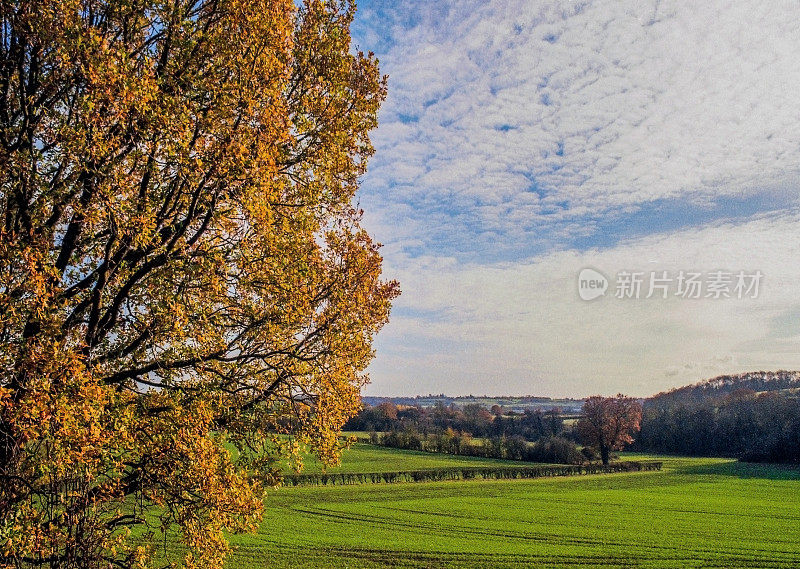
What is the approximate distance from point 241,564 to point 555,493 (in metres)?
44.2

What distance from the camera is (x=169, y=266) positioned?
8.90 m

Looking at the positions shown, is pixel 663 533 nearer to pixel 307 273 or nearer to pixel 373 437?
pixel 307 273

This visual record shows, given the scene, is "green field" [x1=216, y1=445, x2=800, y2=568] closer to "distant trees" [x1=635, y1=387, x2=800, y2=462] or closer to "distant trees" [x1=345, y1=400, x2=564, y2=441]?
"distant trees" [x1=635, y1=387, x2=800, y2=462]

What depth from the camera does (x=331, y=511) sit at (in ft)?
151

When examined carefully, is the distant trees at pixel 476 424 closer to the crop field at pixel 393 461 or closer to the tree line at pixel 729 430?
the tree line at pixel 729 430

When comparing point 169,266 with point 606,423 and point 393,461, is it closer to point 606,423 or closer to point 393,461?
point 393,461

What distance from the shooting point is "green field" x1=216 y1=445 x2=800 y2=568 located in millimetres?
30453

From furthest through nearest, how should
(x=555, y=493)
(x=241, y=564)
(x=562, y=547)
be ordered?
(x=555, y=493) < (x=562, y=547) < (x=241, y=564)

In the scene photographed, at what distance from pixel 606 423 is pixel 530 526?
205 feet

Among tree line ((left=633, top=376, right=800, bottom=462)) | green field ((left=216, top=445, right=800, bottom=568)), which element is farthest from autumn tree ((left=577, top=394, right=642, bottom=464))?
tree line ((left=633, top=376, right=800, bottom=462))

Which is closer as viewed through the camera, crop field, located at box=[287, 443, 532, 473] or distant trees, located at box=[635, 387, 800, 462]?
crop field, located at box=[287, 443, 532, 473]

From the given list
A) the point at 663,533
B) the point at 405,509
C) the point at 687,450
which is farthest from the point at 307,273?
the point at 687,450

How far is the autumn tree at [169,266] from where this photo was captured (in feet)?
24.7

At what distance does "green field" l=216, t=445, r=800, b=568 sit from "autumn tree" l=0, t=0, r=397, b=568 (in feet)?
71.5
